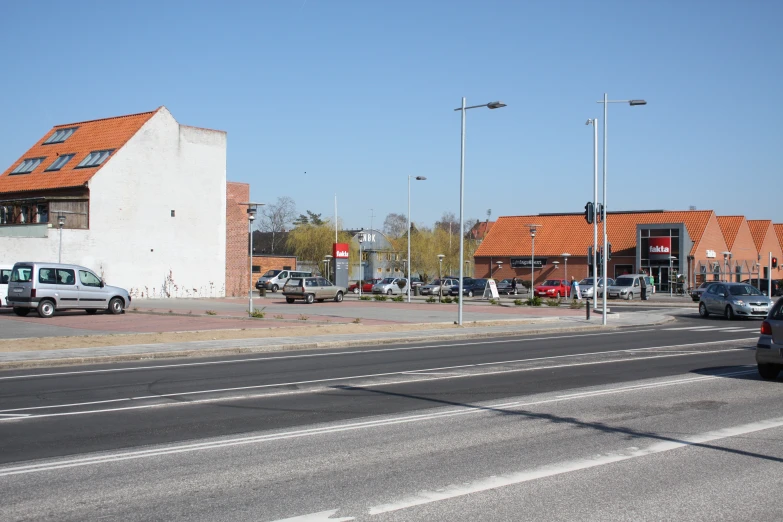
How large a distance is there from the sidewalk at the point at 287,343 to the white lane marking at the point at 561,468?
12.9 meters

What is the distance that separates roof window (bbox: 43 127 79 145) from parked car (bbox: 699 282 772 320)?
41857mm

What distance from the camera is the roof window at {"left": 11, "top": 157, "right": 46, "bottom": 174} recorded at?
176 feet

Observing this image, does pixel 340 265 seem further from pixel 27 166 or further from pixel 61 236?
pixel 27 166

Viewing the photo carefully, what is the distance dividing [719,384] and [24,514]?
11.1m

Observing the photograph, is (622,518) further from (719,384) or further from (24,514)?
(719,384)

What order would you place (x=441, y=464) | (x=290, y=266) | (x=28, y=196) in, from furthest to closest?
(x=290, y=266) → (x=28, y=196) → (x=441, y=464)

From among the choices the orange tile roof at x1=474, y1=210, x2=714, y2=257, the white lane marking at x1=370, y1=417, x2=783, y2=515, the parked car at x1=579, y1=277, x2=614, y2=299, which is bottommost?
the white lane marking at x1=370, y1=417, x2=783, y2=515

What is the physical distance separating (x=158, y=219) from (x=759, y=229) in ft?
229

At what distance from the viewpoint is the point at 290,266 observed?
242 ft

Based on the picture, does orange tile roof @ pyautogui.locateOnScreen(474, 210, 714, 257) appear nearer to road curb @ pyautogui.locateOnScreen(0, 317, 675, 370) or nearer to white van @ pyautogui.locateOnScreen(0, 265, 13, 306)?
road curb @ pyautogui.locateOnScreen(0, 317, 675, 370)

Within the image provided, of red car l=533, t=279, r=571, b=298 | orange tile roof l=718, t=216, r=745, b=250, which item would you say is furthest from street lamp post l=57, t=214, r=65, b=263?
orange tile roof l=718, t=216, r=745, b=250

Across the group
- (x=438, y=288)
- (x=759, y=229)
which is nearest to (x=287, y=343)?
(x=438, y=288)

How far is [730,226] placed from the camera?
272ft

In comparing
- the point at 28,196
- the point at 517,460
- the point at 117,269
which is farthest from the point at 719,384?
the point at 28,196
